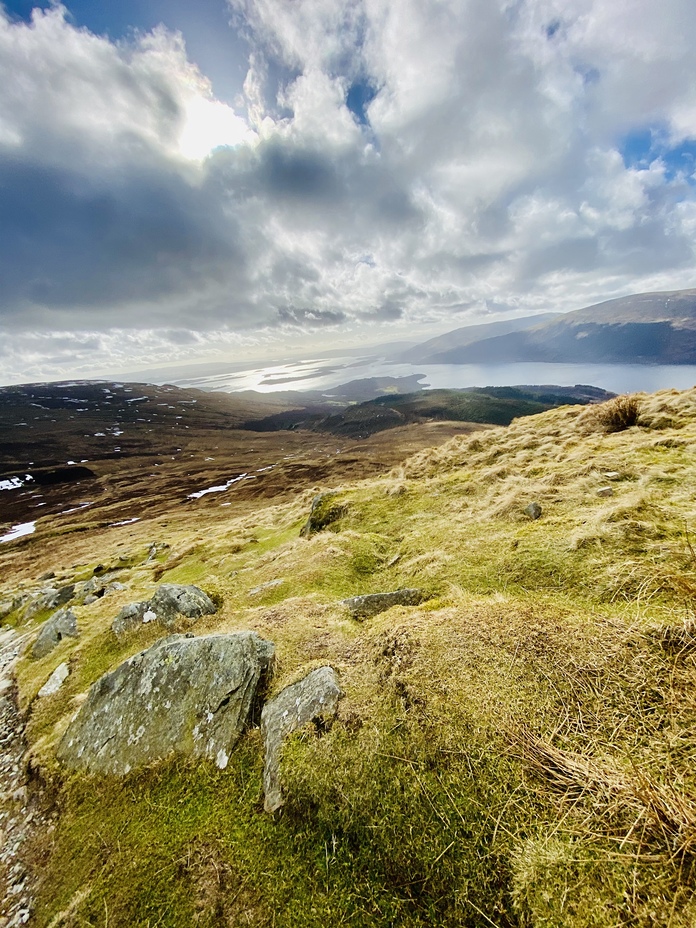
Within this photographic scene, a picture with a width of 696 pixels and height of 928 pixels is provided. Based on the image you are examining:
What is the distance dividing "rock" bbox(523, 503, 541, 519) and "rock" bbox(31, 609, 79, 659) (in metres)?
15.0

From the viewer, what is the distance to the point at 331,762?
4438 millimetres

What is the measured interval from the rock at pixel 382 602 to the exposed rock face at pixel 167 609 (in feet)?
16.0

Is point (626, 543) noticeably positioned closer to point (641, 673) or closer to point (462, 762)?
point (641, 673)

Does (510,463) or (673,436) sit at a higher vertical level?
(673,436)

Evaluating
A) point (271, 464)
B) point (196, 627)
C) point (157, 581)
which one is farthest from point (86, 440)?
point (196, 627)

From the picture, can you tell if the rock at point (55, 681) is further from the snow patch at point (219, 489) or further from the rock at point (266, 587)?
the snow patch at point (219, 489)

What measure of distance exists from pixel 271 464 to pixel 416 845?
11398cm

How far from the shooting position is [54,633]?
1355 centimetres

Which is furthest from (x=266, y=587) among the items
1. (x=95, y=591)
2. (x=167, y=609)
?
(x=95, y=591)

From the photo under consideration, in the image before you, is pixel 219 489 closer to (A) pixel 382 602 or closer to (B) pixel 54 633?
(B) pixel 54 633

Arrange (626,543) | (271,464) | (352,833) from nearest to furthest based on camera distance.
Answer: (352,833) → (626,543) → (271,464)

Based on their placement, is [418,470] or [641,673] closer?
[641,673]

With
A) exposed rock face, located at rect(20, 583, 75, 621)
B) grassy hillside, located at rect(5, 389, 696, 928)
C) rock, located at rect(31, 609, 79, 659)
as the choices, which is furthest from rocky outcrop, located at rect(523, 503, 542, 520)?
exposed rock face, located at rect(20, 583, 75, 621)

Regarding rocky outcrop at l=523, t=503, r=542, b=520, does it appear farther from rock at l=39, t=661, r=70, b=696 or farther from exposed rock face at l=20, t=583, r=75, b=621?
exposed rock face at l=20, t=583, r=75, b=621
